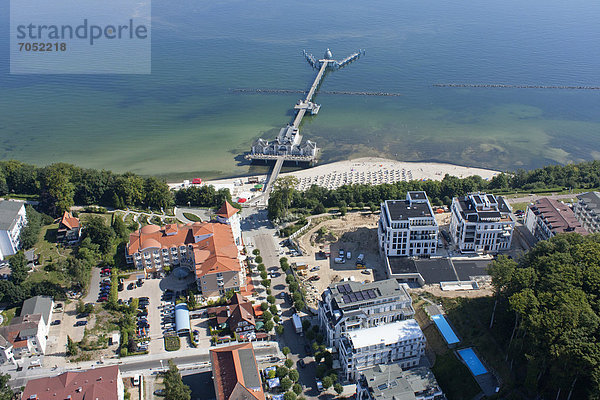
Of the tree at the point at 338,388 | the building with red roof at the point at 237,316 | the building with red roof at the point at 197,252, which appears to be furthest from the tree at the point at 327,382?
the building with red roof at the point at 197,252

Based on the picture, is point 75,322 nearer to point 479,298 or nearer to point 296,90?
point 479,298

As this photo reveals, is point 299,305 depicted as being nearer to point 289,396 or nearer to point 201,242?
point 289,396

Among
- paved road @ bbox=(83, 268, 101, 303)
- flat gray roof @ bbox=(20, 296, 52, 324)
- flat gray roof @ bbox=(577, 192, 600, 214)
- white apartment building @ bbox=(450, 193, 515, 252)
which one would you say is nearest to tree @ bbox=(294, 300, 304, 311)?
white apartment building @ bbox=(450, 193, 515, 252)

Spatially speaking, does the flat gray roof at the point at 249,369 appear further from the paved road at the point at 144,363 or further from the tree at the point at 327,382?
the tree at the point at 327,382

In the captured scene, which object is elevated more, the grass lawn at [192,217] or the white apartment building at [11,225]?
the grass lawn at [192,217]

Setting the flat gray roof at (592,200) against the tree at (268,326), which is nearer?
the tree at (268,326)

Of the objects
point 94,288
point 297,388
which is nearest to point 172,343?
point 94,288

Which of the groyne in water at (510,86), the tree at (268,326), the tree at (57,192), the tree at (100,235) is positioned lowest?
the tree at (268,326)
